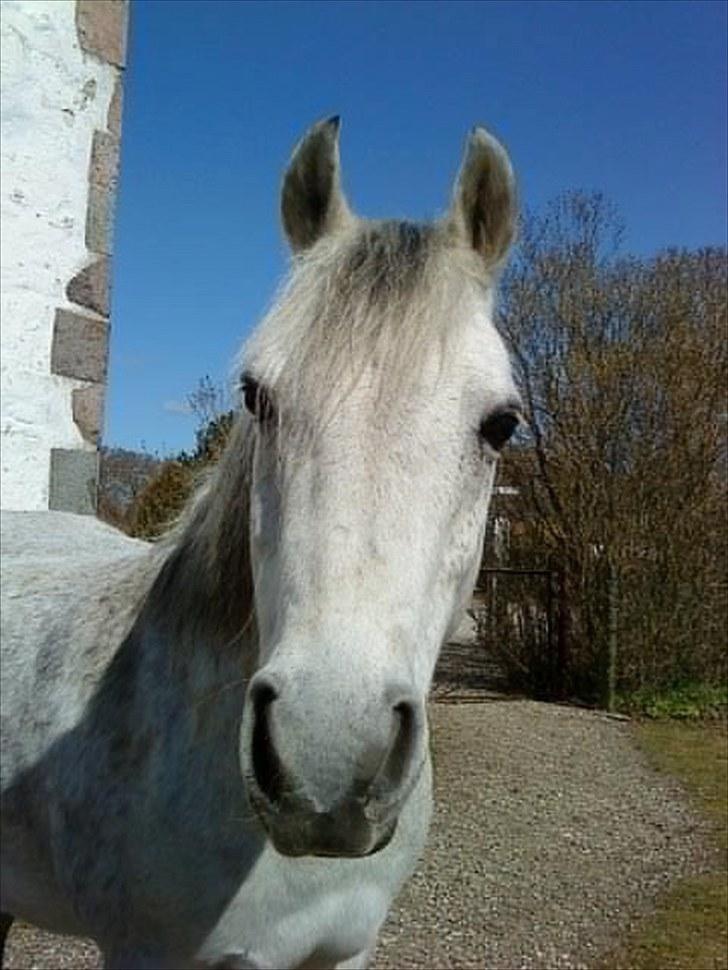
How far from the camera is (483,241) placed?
1.91 m

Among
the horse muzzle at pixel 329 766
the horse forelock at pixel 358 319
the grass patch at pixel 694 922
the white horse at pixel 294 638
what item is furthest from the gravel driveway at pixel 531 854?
the horse forelock at pixel 358 319

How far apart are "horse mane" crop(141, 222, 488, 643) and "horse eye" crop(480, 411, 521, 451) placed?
14 cm

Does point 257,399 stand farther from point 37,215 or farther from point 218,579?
point 37,215

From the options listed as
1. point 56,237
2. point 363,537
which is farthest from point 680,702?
point 363,537

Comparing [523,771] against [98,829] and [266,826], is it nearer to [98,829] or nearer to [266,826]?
[98,829]

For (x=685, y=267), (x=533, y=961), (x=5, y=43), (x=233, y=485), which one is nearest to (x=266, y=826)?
(x=233, y=485)

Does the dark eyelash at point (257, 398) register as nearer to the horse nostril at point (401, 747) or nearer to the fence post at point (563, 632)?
the horse nostril at point (401, 747)

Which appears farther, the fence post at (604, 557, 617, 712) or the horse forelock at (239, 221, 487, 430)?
the fence post at (604, 557, 617, 712)

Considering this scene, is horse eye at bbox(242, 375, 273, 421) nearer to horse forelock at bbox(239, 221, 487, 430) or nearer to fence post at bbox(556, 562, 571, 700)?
horse forelock at bbox(239, 221, 487, 430)

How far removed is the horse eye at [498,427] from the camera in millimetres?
1678

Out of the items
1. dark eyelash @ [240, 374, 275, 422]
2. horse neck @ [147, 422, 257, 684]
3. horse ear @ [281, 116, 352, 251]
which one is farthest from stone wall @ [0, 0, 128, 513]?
dark eyelash @ [240, 374, 275, 422]

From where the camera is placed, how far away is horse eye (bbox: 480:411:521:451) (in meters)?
1.68

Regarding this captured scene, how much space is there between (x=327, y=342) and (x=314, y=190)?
0.43 m

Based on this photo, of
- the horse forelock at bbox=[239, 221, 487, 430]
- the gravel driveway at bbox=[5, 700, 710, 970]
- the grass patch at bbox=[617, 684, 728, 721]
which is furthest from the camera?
the grass patch at bbox=[617, 684, 728, 721]
